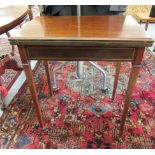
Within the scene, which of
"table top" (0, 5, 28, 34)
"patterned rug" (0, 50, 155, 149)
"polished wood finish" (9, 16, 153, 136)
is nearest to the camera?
"polished wood finish" (9, 16, 153, 136)

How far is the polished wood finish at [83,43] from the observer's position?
695 mm

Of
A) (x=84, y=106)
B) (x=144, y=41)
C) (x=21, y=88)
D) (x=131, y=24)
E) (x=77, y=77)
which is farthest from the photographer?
(x=77, y=77)

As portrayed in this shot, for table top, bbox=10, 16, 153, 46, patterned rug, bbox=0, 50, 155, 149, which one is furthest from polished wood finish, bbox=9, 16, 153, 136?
patterned rug, bbox=0, 50, 155, 149

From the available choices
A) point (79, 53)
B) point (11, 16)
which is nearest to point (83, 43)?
point (79, 53)

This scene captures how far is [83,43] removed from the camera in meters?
0.70

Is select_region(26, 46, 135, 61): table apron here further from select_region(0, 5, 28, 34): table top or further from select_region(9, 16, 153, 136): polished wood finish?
select_region(0, 5, 28, 34): table top

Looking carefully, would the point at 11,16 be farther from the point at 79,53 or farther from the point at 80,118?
the point at 80,118

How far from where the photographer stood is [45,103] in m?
1.35

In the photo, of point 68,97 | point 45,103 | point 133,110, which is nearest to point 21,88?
point 45,103

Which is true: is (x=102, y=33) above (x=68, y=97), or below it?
above

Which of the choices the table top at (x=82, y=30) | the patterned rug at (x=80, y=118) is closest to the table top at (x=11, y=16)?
the table top at (x=82, y=30)

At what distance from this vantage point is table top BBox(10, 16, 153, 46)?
0.70 metres

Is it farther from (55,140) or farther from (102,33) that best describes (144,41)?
(55,140)

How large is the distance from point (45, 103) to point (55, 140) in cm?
36
